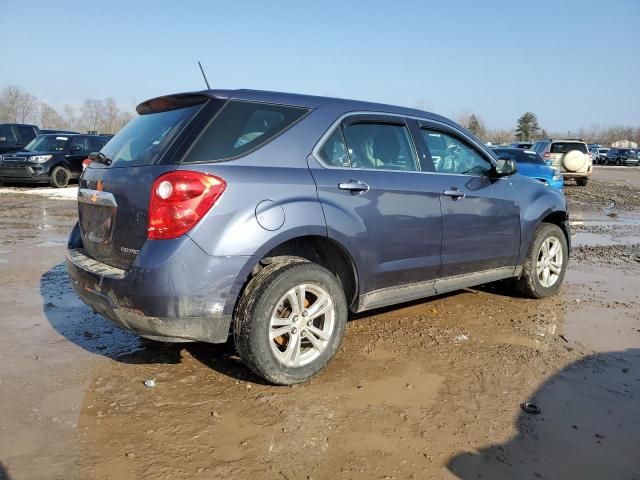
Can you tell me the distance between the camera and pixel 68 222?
9.95 meters

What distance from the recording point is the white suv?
66.1 ft

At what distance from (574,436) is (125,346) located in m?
3.04

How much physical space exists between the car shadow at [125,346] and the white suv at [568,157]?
19.2 m

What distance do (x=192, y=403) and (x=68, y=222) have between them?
319 inches

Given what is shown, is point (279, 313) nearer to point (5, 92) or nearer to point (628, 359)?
point (628, 359)

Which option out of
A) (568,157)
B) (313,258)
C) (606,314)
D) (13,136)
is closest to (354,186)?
(313,258)

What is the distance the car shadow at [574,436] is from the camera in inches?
96.6

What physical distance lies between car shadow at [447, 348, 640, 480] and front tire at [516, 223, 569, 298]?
63.4 inches

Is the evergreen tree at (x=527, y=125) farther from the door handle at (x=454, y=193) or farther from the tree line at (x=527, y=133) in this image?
the door handle at (x=454, y=193)

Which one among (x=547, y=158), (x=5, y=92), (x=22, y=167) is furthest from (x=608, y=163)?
(x=5, y=92)

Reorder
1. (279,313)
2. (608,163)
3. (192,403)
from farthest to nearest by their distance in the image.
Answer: (608,163) < (279,313) < (192,403)

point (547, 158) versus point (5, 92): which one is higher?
point (5, 92)

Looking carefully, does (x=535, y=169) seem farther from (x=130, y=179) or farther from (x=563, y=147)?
(x=130, y=179)

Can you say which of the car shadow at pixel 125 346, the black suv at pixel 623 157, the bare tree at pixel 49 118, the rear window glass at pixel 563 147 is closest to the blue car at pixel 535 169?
the rear window glass at pixel 563 147
